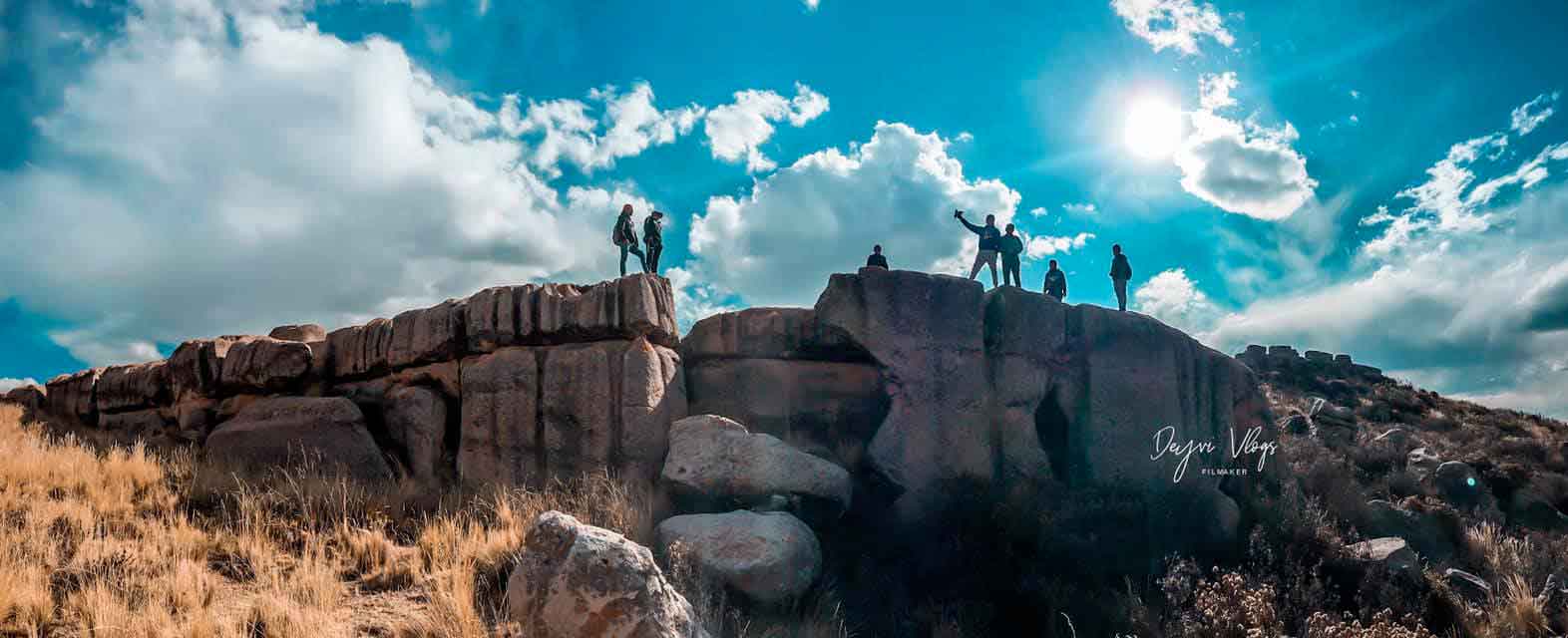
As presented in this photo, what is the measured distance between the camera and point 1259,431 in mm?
15289

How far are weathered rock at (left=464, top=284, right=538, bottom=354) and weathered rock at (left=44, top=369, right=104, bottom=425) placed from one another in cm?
1051

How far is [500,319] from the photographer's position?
12875mm

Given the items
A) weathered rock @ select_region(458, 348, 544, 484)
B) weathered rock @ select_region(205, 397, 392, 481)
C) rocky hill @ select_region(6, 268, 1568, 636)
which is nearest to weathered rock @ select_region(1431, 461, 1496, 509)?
rocky hill @ select_region(6, 268, 1568, 636)

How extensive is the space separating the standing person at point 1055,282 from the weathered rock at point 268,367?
45.7 feet

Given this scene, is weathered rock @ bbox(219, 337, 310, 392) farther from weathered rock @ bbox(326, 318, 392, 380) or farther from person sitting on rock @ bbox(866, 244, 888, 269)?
person sitting on rock @ bbox(866, 244, 888, 269)

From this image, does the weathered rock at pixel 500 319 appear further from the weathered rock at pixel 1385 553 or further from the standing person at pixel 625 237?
the weathered rock at pixel 1385 553

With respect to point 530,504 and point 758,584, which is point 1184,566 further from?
point 530,504

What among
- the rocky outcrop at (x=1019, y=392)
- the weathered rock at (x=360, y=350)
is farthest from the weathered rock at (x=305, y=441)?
the rocky outcrop at (x=1019, y=392)

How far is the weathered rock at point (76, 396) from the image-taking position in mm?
17547

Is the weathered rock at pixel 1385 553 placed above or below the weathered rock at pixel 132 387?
below

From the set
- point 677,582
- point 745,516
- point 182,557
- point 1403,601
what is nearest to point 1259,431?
point 1403,601

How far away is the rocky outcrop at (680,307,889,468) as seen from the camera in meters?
13.3

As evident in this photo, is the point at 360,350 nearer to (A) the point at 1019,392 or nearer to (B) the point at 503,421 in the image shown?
(B) the point at 503,421

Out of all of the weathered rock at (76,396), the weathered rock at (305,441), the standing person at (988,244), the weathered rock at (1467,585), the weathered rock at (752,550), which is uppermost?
the standing person at (988,244)
